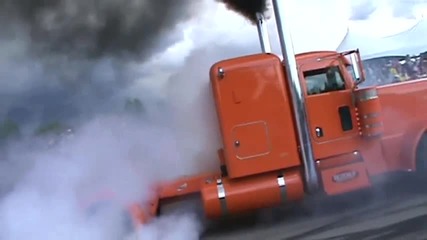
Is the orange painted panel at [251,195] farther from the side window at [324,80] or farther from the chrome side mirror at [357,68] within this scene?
the chrome side mirror at [357,68]

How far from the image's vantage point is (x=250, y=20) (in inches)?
370

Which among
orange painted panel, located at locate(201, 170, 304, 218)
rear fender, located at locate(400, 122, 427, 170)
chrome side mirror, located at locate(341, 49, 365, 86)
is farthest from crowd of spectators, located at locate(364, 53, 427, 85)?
orange painted panel, located at locate(201, 170, 304, 218)

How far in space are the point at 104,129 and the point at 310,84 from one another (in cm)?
289

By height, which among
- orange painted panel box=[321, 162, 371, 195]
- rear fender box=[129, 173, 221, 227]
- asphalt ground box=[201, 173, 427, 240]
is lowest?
asphalt ground box=[201, 173, 427, 240]

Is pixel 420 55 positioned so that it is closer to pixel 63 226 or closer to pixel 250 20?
pixel 250 20

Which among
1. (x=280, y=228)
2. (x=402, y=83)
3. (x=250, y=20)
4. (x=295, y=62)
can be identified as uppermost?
(x=250, y=20)

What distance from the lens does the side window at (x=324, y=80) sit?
8109mm

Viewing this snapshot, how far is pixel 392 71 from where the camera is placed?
10.9 m

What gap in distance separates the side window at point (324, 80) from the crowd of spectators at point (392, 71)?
0.66 meters

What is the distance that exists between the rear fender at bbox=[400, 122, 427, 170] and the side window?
109 cm

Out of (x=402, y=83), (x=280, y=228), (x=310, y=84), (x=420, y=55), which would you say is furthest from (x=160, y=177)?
(x=420, y=55)

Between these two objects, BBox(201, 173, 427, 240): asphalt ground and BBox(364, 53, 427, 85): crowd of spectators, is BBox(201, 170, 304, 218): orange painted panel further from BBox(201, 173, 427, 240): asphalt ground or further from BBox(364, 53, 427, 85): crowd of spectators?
BBox(364, 53, 427, 85): crowd of spectators

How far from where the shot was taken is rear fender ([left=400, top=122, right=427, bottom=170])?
794 centimetres

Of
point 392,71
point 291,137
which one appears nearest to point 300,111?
point 291,137
